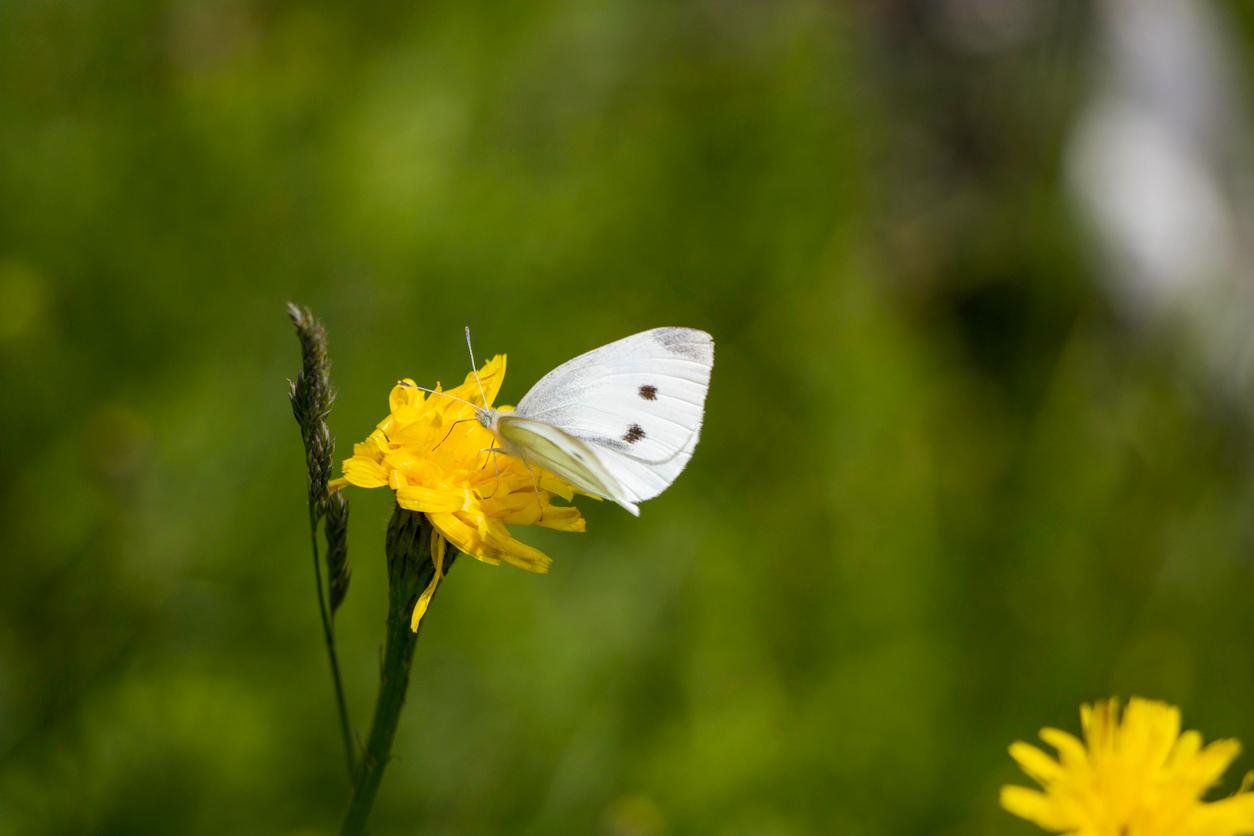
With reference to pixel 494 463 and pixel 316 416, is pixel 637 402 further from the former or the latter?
pixel 316 416

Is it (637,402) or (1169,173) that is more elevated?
(1169,173)

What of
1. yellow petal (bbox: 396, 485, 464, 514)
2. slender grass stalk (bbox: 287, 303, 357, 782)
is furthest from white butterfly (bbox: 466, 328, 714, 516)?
slender grass stalk (bbox: 287, 303, 357, 782)

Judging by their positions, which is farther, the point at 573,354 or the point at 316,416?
the point at 573,354

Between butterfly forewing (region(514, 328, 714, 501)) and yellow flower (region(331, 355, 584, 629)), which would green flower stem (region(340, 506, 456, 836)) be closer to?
yellow flower (region(331, 355, 584, 629))

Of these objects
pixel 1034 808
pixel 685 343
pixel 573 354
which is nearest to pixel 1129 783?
pixel 1034 808

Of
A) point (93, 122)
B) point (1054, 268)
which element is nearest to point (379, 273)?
point (93, 122)

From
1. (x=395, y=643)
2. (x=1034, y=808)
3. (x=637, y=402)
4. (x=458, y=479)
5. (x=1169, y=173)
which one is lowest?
(x=1034, y=808)
